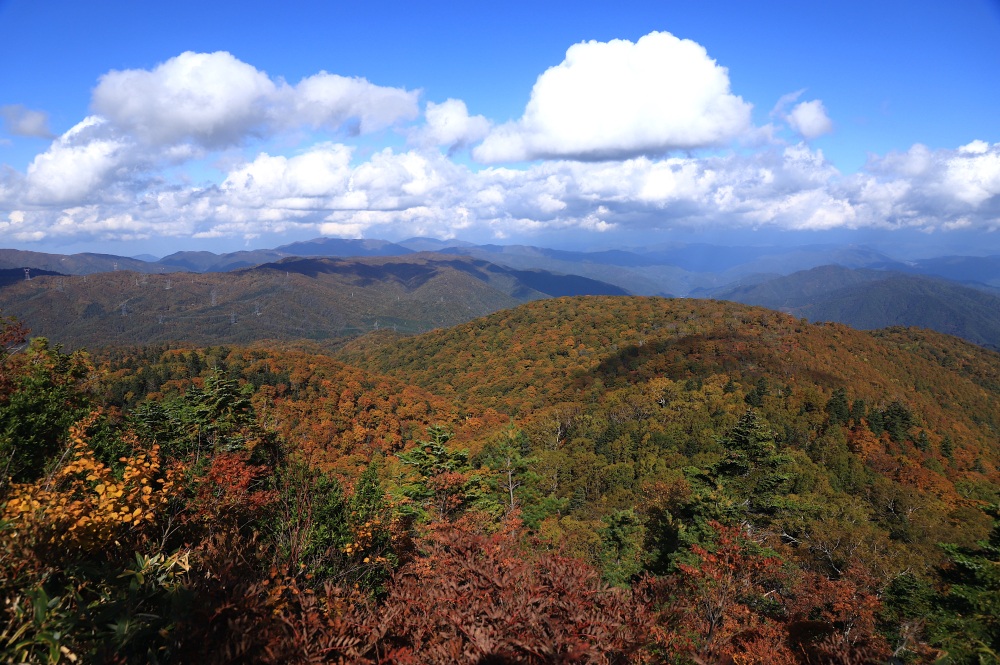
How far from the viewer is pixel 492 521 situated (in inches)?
915

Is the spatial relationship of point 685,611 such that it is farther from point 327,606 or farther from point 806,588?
point 806,588

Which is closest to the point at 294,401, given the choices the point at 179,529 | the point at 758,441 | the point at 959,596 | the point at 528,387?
the point at 528,387

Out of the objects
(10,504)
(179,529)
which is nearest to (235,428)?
(179,529)

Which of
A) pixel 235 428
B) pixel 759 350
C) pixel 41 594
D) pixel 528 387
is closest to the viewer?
pixel 41 594

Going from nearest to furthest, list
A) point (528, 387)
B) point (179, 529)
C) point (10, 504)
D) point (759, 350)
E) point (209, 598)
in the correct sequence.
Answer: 1. point (209, 598)
2. point (10, 504)
3. point (179, 529)
4. point (759, 350)
5. point (528, 387)

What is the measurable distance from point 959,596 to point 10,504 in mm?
26554

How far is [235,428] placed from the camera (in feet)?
79.8

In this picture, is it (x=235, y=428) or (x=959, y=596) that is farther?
(x=235, y=428)

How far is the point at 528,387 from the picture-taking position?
336 ft

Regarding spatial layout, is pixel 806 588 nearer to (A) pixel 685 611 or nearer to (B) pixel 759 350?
(A) pixel 685 611

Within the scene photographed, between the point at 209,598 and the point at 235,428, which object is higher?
the point at 209,598

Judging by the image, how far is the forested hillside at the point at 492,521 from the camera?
6207 millimetres

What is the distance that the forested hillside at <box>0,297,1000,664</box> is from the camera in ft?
20.4

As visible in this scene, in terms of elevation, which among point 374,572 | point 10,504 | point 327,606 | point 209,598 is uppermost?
point 10,504
